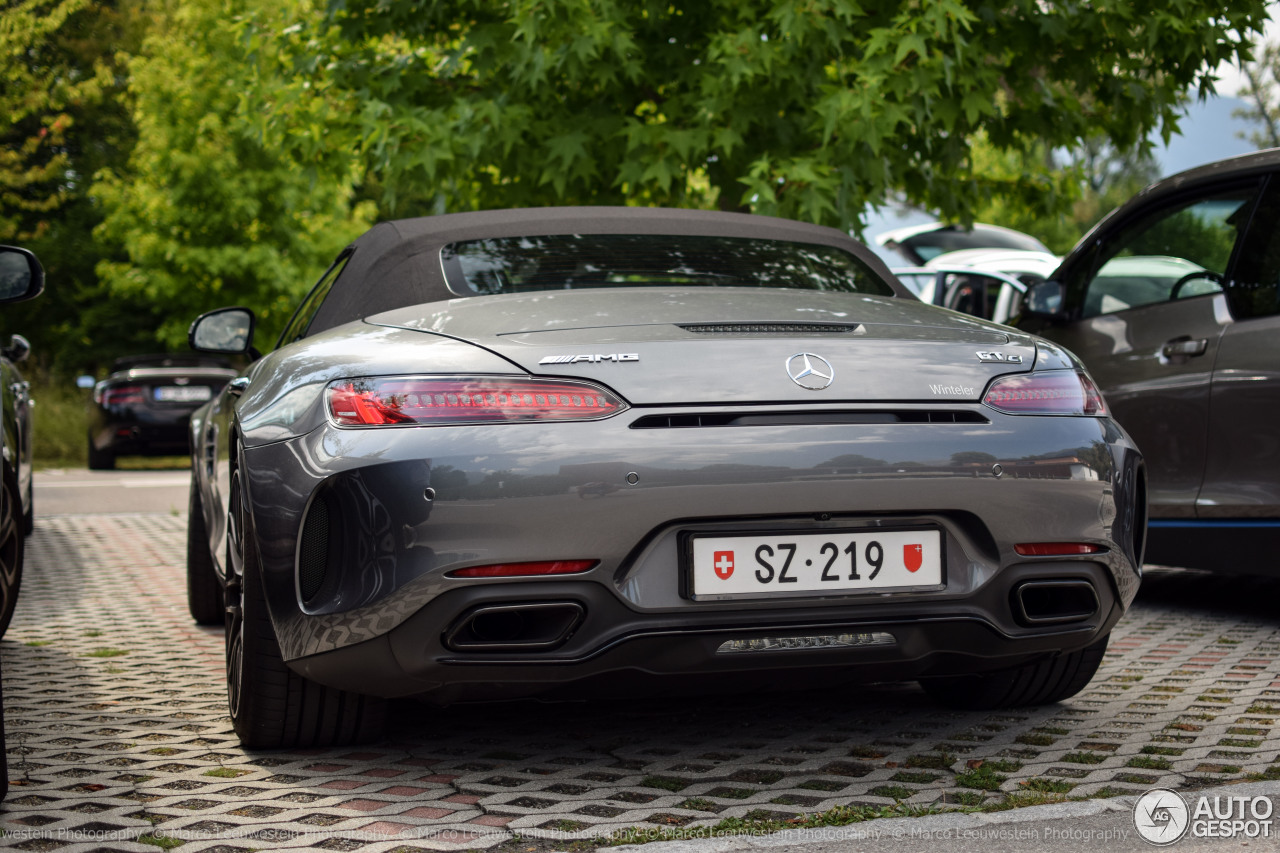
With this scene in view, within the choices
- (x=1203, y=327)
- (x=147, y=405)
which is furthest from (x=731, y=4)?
(x=147, y=405)

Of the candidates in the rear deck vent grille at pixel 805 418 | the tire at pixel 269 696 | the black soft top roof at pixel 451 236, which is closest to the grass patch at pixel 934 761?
the rear deck vent grille at pixel 805 418

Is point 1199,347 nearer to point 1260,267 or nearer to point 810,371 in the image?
point 1260,267

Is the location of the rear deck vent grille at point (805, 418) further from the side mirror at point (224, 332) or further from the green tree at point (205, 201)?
the green tree at point (205, 201)

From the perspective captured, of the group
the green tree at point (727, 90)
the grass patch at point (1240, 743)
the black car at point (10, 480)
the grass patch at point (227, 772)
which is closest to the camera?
the grass patch at point (227, 772)

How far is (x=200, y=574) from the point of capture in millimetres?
5777

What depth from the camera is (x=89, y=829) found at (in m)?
2.97

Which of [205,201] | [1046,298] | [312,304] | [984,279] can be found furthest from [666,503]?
[205,201]

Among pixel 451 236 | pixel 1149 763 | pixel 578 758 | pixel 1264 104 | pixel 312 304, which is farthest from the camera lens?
pixel 1264 104

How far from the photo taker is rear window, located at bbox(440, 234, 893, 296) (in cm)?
383

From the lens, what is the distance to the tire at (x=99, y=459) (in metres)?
18.5

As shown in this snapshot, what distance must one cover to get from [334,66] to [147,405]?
10.9m

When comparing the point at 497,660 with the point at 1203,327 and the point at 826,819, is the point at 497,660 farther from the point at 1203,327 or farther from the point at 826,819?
the point at 1203,327

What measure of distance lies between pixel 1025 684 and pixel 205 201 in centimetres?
2416

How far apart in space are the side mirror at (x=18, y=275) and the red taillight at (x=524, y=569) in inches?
73.6
